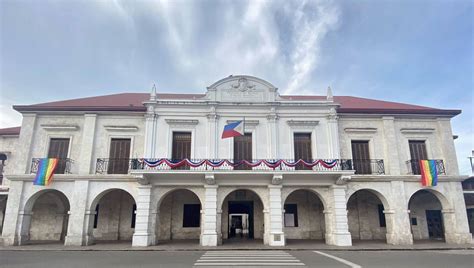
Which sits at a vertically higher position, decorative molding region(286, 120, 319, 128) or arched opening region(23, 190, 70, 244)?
decorative molding region(286, 120, 319, 128)

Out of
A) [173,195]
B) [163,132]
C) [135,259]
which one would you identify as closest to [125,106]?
[163,132]

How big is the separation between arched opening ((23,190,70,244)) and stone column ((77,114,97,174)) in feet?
9.90

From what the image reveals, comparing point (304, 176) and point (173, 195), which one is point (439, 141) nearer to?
point (304, 176)

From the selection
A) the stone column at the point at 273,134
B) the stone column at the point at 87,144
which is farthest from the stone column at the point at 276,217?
the stone column at the point at 87,144

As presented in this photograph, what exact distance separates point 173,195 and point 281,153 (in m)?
6.76

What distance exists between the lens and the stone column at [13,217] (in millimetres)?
13844

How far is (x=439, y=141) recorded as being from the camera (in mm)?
15891

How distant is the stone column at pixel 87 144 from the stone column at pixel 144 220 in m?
3.23

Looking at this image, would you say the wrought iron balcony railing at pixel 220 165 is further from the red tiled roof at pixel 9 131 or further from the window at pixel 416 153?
the red tiled roof at pixel 9 131

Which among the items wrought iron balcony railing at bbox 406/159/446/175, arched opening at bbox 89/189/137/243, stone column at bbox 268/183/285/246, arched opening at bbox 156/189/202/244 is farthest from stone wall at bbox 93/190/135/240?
wrought iron balcony railing at bbox 406/159/446/175

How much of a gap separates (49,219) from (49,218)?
0.06m

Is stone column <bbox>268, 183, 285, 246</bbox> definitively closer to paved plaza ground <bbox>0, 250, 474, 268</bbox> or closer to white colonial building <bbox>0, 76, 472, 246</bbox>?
white colonial building <bbox>0, 76, 472, 246</bbox>

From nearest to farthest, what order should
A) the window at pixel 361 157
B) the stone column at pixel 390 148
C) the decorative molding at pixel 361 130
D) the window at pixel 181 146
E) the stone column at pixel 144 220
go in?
1. the stone column at pixel 144 220
2. the stone column at pixel 390 148
3. the window at pixel 181 146
4. the window at pixel 361 157
5. the decorative molding at pixel 361 130

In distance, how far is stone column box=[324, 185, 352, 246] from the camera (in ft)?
45.3
